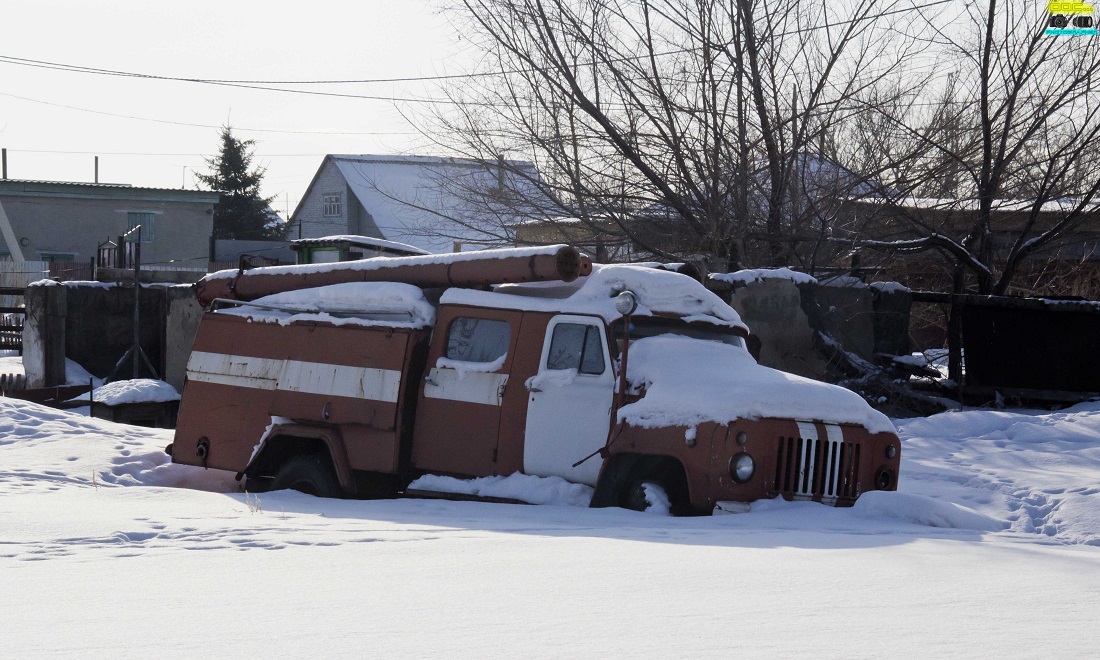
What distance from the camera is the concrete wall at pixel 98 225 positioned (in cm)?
4172

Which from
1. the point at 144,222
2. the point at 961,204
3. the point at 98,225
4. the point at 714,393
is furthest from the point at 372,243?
the point at 98,225

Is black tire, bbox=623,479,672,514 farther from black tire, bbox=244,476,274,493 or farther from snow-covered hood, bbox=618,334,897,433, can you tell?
black tire, bbox=244,476,274,493

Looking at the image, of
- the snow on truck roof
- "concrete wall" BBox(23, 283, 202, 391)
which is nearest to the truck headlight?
the snow on truck roof

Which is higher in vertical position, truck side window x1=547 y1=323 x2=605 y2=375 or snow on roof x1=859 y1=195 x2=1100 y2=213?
snow on roof x1=859 y1=195 x2=1100 y2=213

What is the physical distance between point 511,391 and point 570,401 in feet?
1.65

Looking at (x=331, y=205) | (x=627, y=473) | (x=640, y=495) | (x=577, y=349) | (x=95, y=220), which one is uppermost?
(x=331, y=205)

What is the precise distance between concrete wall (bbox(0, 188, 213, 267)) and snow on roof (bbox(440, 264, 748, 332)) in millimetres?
36134

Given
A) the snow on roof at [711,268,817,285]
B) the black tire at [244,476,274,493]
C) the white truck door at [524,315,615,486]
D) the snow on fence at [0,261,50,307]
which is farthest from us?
the snow on fence at [0,261,50,307]

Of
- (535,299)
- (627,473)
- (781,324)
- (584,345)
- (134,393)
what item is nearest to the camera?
(627,473)

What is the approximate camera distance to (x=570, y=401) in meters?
7.81

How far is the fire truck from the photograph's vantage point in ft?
23.5

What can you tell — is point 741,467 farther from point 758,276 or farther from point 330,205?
point 330,205

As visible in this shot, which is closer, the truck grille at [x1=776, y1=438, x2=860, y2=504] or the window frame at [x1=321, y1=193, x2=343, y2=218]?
the truck grille at [x1=776, y1=438, x2=860, y2=504]

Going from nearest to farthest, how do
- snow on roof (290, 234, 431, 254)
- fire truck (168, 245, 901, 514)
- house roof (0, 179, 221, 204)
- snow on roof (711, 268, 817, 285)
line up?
fire truck (168, 245, 901, 514)
snow on roof (711, 268, 817, 285)
snow on roof (290, 234, 431, 254)
house roof (0, 179, 221, 204)
